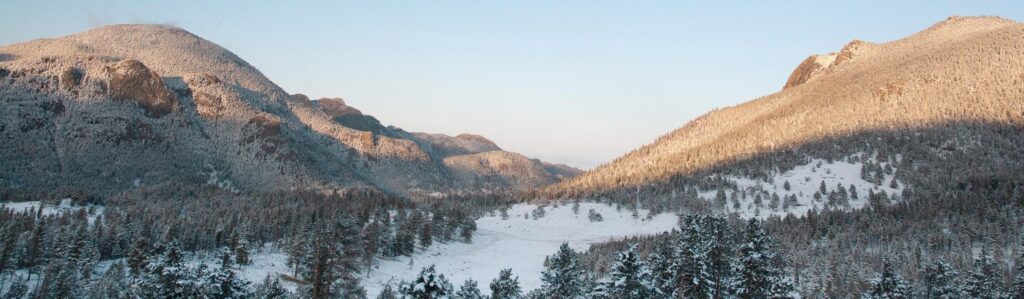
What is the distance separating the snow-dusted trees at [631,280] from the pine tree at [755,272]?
791 cm

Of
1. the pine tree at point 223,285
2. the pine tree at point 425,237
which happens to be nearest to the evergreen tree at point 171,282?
the pine tree at point 223,285

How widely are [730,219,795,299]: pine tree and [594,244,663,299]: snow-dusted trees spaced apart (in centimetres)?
791

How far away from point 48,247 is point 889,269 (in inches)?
4902

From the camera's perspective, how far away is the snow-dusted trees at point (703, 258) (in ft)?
168

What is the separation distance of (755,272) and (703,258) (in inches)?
180

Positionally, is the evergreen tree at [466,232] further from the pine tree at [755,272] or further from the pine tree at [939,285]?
the pine tree at [755,272]

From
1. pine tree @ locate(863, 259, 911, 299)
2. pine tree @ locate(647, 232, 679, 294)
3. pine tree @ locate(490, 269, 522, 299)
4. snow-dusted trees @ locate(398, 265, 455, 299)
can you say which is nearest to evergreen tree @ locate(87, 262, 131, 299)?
pine tree @ locate(490, 269, 522, 299)

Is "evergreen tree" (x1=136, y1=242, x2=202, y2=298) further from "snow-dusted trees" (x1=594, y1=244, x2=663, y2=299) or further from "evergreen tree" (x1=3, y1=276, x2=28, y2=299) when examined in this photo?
"evergreen tree" (x1=3, y1=276, x2=28, y2=299)

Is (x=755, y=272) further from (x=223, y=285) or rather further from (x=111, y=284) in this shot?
(x=111, y=284)

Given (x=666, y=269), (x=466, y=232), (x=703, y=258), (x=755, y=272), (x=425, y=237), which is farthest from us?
(x=466, y=232)

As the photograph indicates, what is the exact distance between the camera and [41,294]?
94.0 meters

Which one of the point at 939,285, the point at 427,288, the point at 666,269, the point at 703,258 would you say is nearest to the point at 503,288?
the point at 666,269

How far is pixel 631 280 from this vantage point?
48656 mm

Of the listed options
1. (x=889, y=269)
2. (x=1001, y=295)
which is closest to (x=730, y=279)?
(x=889, y=269)
